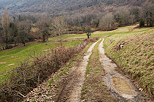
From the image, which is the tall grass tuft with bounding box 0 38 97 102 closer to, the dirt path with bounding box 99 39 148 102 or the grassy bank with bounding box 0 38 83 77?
the grassy bank with bounding box 0 38 83 77

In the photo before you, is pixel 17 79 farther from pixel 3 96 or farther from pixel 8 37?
pixel 8 37

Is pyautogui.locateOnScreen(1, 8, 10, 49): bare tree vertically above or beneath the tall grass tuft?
above

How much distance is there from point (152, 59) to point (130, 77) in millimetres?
2024

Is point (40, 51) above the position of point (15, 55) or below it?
above

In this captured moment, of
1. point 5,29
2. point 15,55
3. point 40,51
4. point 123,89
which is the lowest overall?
point 15,55

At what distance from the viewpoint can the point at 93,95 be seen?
17.2 feet

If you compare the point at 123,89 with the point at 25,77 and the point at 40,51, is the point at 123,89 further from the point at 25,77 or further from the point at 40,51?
the point at 40,51

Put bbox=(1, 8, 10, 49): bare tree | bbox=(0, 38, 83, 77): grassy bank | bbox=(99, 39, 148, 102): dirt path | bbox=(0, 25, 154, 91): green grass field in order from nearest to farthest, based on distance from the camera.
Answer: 1. bbox=(99, 39, 148, 102): dirt path
2. bbox=(0, 25, 154, 91): green grass field
3. bbox=(0, 38, 83, 77): grassy bank
4. bbox=(1, 8, 10, 49): bare tree

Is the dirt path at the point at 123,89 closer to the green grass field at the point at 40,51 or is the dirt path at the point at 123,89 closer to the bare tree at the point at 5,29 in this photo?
the green grass field at the point at 40,51

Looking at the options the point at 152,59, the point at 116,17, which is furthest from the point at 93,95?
the point at 116,17

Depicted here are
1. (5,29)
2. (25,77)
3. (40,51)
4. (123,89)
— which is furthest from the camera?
(5,29)

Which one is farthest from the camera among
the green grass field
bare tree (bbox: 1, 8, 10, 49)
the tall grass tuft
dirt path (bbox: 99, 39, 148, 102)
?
bare tree (bbox: 1, 8, 10, 49)

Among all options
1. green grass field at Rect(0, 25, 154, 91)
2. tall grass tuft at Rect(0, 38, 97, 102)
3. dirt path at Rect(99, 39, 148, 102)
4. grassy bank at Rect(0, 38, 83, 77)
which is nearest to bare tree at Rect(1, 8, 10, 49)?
green grass field at Rect(0, 25, 154, 91)

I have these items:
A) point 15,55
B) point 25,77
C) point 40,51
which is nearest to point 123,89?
point 25,77
